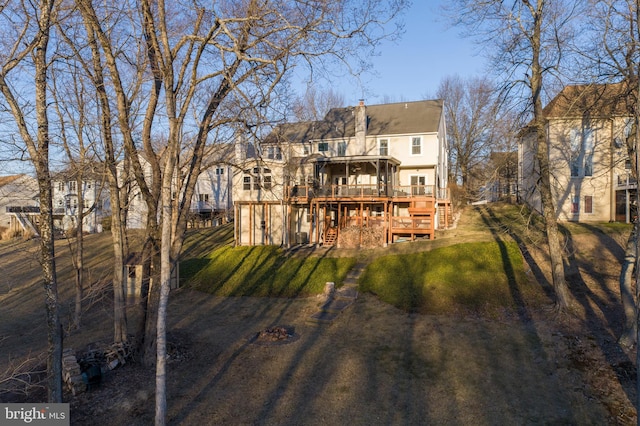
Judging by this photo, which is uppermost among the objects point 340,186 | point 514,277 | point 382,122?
point 382,122

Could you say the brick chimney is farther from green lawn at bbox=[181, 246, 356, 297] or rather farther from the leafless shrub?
the leafless shrub

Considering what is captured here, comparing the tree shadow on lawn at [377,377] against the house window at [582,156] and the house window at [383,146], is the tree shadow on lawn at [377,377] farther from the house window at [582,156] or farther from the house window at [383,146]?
the house window at [582,156]

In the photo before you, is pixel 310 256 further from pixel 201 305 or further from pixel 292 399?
pixel 292 399

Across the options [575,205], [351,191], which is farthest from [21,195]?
[575,205]

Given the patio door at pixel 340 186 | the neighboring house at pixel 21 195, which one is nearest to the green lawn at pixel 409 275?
the patio door at pixel 340 186

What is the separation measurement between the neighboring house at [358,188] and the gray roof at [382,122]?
0.24 ft

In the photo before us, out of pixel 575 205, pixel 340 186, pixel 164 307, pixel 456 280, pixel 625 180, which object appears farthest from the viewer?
pixel 575 205

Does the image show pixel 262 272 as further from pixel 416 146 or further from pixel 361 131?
pixel 416 146

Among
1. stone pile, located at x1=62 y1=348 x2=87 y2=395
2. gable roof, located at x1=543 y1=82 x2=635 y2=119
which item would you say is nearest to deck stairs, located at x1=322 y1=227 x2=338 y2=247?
gable roof, located at x1=543 y1=82 x2=635 y2=119

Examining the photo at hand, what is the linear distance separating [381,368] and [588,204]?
21457 mm

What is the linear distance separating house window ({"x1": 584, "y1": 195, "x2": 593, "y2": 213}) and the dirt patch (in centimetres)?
1055

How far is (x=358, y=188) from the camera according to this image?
24.5 meters

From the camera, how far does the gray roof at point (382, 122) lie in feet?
88.7

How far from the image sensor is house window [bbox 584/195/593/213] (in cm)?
2388
